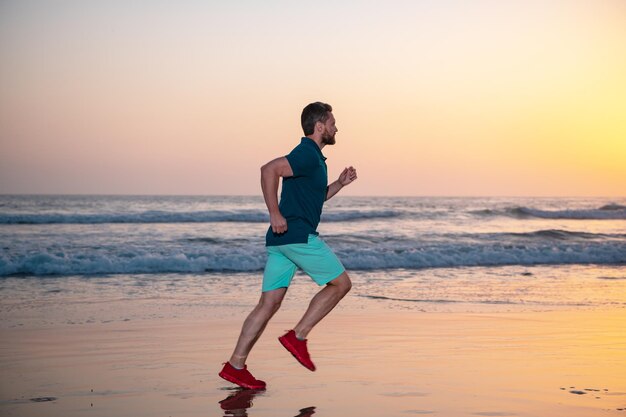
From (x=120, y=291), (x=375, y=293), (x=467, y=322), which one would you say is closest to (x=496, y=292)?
(x=375, y=293)

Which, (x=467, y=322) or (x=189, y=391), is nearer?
(x=189, y=391)

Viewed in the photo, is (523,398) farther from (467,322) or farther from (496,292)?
(496,292)

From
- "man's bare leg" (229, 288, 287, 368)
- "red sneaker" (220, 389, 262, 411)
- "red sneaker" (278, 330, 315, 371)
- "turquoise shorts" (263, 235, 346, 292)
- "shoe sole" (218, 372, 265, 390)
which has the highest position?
"turquoise shorts" (263, 235, 346, 292)

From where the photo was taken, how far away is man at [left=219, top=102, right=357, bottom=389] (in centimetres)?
512

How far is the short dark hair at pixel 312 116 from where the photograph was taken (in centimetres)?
526

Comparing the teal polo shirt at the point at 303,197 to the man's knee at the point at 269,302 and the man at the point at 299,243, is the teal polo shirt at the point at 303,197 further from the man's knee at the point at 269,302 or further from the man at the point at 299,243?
the man's knee at the point at 269,302

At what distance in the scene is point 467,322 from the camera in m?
8.23

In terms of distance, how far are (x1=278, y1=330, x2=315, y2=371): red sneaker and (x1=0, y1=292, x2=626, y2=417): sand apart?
0.46ft

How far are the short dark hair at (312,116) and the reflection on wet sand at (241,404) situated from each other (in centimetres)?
178

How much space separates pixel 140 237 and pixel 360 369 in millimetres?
19443

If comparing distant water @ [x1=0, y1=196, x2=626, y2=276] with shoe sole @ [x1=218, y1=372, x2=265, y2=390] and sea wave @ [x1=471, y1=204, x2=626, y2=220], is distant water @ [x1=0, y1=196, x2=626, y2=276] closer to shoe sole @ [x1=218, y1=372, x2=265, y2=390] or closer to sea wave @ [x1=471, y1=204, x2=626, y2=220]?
sea wave @ [x1=471, y1=204, x2=626, y2=220]

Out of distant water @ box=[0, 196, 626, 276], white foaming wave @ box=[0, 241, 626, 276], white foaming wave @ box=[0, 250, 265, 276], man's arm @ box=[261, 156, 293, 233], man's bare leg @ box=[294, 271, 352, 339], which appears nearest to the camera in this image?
man's arm @ box=[261, 156, 293, 233]

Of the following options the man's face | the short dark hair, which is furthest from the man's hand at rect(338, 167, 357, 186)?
the short dark hair

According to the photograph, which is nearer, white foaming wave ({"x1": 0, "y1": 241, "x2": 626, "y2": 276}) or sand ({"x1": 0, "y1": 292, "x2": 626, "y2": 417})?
sand ({"x1": 0, "y1": 292, "x2": 626, "y2": 417})
